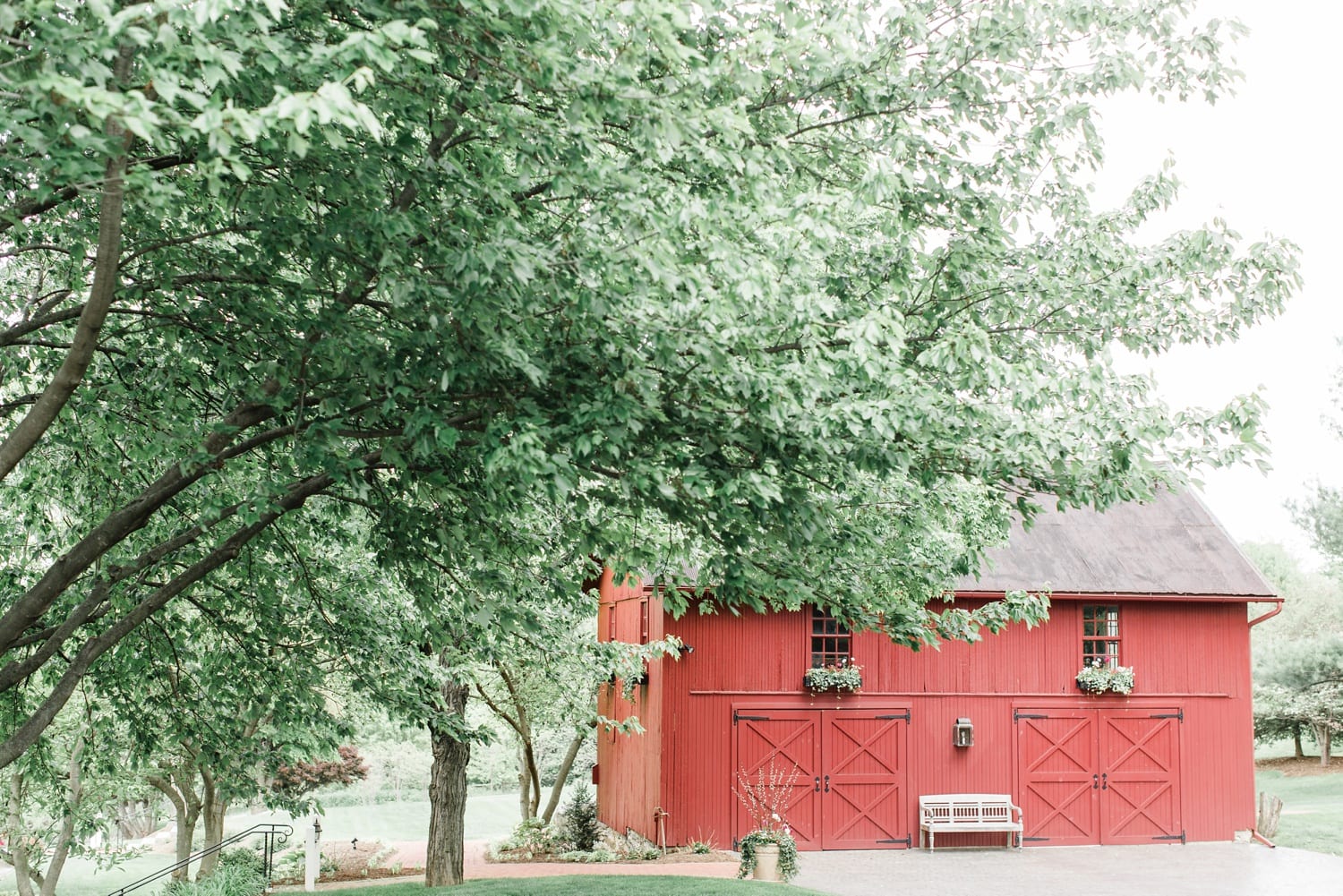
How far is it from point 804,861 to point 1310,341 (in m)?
Answer: 86.4

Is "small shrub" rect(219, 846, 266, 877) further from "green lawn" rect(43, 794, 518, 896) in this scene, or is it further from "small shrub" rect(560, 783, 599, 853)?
"green lawn" rect(43, 794, 518, 896)

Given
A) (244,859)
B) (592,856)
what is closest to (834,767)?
(592,856)

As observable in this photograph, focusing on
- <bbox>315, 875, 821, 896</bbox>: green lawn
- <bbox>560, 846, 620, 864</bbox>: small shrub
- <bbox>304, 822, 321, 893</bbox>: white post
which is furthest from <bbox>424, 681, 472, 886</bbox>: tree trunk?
<bbox>560, 846, 620, 864</bbox>: small shrub

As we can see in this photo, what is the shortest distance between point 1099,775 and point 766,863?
739 cm

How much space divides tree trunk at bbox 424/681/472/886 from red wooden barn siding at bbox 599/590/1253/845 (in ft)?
10.3

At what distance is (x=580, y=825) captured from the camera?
68.2ft

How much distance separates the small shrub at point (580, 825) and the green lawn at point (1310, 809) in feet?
36.8

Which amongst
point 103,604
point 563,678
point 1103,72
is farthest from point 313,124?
point 563,678

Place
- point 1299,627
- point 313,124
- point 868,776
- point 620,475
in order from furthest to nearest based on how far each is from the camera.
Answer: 1. point 1299,627
2. point 868,776
3. point 620,475
4. point 313,124

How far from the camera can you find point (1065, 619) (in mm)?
18750

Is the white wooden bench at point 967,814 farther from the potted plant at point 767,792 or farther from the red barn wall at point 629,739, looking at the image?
the red barn wall at point 629,739

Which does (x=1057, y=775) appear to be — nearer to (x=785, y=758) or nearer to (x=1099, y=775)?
(x=1099, y=775)

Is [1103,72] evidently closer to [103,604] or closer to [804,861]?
[103,604]

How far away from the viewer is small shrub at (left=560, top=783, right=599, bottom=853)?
20328 millimetres
